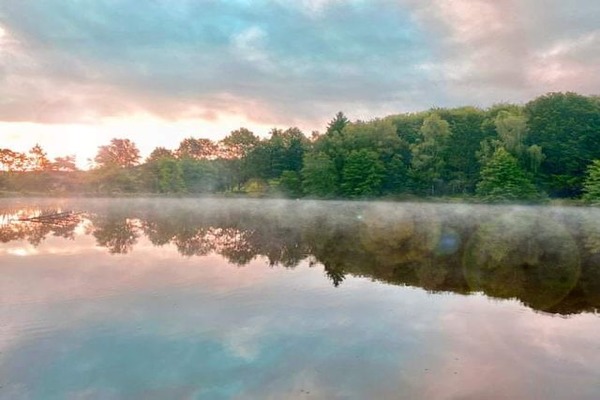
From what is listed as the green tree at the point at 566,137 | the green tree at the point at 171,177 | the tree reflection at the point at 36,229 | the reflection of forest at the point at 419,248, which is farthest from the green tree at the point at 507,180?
the green tree at the point at 171,177

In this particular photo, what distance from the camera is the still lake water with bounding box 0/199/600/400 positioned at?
8.12 meters

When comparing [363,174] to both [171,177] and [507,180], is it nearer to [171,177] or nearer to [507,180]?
[507,180]

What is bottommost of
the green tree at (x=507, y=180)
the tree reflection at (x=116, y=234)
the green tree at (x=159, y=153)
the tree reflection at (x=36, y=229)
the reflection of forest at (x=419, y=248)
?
the reflection of forest at (x=419, y=248)

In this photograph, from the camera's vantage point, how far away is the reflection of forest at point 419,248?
16.3 m

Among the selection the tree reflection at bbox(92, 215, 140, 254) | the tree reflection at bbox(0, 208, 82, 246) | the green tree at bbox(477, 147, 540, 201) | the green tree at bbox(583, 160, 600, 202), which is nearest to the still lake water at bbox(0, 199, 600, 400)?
the tree reflection at bbox(92, 215, 140, 254)

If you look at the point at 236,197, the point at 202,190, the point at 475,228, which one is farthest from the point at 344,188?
the point at 475,228

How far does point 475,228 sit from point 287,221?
14.7 m

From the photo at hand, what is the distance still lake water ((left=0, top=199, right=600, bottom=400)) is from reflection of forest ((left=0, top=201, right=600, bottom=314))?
15 cm

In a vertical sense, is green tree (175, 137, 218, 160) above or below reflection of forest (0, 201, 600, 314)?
above

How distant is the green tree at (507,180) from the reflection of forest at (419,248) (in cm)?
2477

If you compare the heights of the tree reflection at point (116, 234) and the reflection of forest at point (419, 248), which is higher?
the tree reflection at point (116, 234)

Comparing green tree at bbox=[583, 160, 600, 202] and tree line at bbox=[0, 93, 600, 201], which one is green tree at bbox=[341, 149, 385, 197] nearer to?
tree line at bbox=[0, 93, 600, 201]

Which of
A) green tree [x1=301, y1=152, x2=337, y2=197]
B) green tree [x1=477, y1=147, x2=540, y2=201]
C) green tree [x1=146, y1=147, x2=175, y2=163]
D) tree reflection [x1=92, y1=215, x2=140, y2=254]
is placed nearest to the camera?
tree reflection [x1=92, y1=215, x2=140, y2=254]

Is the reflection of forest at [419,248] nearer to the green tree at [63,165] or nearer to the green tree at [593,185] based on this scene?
the green tree at [593,185]
